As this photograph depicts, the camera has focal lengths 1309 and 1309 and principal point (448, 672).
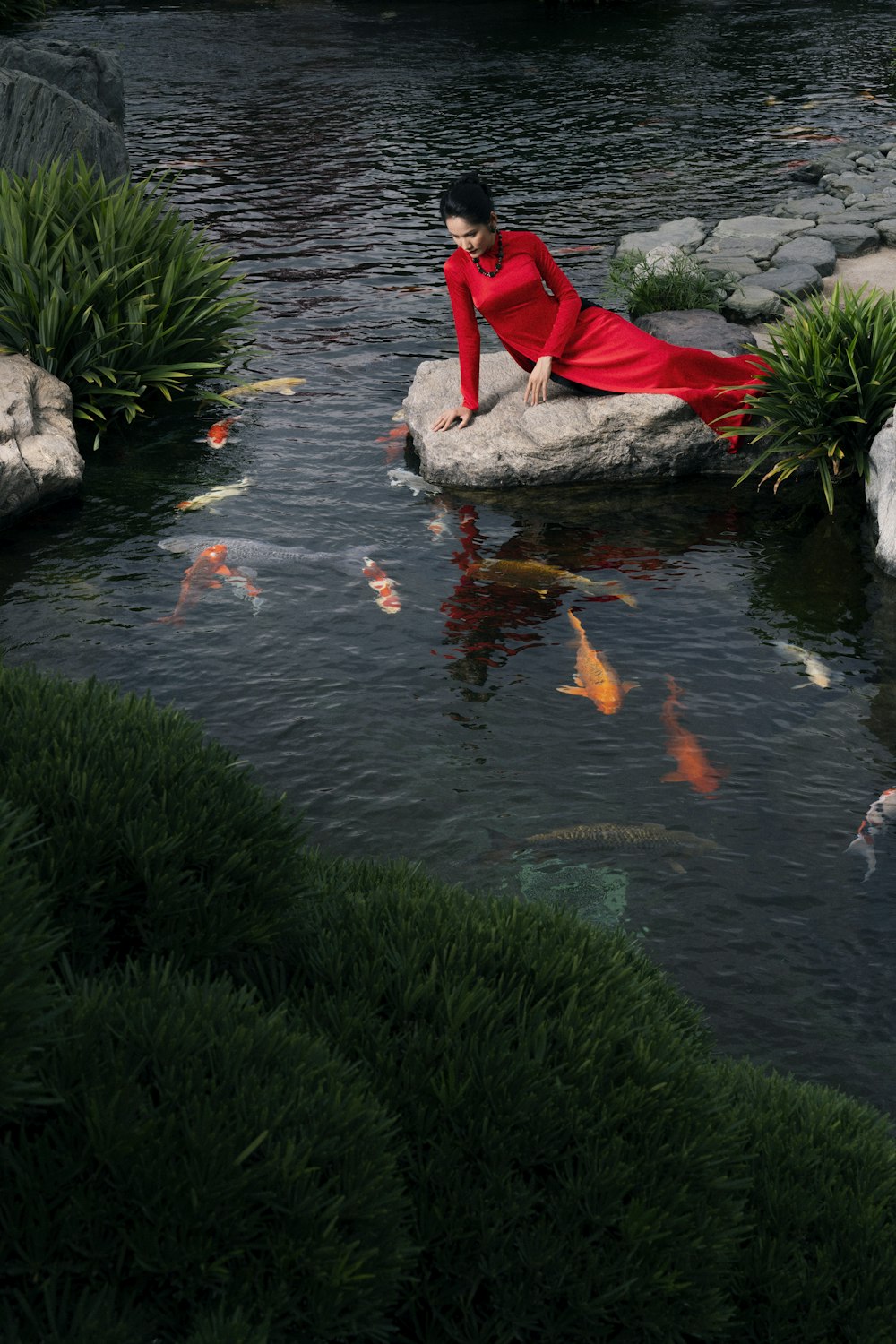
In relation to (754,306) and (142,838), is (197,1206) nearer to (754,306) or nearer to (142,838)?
(142,838)

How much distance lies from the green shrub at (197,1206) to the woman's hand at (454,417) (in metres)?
6.98

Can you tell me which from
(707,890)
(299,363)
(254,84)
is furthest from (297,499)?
(254,84)

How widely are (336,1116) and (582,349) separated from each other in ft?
24.3

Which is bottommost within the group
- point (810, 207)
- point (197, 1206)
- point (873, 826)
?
point (873, 826)

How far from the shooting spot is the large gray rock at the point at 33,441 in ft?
27.0

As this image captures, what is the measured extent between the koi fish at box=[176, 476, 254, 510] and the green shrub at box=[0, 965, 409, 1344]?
6582mm

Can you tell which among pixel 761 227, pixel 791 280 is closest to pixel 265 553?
pixel 791 280

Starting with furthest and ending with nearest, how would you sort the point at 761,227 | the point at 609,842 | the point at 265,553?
the point at 761,227 → the point at 265,553 → the point at 609,842

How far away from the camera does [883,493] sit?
8016 millimetres

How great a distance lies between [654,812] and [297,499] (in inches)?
155

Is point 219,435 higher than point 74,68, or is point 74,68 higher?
point 74,68

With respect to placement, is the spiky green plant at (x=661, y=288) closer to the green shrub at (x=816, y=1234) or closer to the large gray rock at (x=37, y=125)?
the large gray rock at (x=37, y=125)

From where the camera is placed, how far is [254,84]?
22781mm

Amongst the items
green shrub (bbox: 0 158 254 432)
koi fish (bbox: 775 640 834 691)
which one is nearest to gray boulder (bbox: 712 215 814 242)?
green shrub (bbox: 0 158 254 432)
